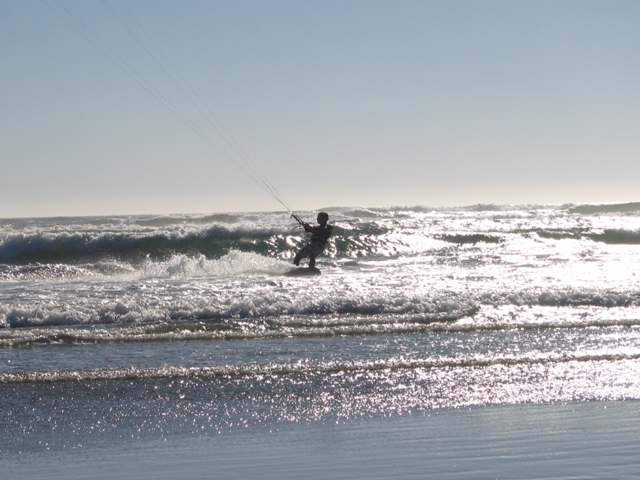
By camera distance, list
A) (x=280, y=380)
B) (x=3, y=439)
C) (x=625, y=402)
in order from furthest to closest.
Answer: (x=280, y=380)
(x=625, y=402)
(x=3, y=439)

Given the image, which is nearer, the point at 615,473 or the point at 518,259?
the point at 615,473

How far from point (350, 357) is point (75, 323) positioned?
454 centimetres

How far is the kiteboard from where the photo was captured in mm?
16844

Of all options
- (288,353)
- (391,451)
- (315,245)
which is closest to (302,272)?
(315,245)

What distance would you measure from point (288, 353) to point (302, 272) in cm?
889

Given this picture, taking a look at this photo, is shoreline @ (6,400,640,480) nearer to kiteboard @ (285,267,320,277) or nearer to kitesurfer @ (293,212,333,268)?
kiteboard @ (285,267,320,277)

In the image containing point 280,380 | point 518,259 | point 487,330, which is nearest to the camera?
point 280,380

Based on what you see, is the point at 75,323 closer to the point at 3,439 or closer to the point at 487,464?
the point at 3,439

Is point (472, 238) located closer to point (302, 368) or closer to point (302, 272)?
point (302, 272)

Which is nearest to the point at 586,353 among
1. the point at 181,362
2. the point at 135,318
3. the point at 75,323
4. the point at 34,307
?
the point at 181,362

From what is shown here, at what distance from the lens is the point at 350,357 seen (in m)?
8.43

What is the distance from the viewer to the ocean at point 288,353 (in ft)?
20.3

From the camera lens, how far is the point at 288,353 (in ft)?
28.4

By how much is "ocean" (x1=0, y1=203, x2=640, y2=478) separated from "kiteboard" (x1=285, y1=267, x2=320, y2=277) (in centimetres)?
52
